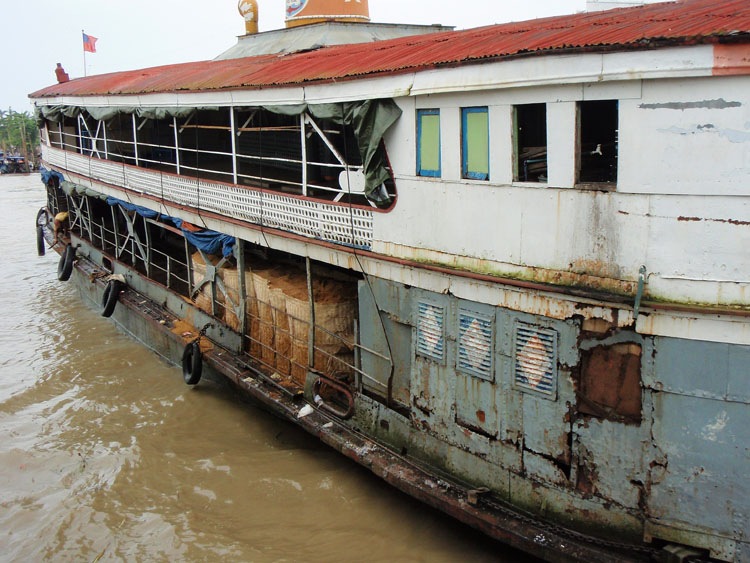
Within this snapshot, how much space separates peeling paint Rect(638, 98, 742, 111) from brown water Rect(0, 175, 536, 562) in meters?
4.04

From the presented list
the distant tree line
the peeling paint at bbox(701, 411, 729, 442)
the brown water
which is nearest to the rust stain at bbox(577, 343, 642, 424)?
the peeling paint at bbox(701, 411, 729, 442)

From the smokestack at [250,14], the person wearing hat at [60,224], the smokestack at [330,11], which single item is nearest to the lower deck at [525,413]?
the smokestack at [330,11]

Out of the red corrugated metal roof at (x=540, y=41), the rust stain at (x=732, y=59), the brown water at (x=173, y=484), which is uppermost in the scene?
the red corrugated metal roof at (x=540, y=41)

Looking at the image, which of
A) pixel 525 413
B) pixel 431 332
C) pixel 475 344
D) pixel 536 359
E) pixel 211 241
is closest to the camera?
pixel 536 359

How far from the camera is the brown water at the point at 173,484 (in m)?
6.98

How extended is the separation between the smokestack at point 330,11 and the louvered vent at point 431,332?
31.2ft

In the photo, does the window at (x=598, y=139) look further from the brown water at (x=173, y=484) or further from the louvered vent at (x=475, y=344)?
the brown water at (x=173, y=484)

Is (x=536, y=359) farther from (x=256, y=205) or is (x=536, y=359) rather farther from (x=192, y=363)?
(x=192, y=363)

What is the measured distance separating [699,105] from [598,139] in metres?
2.27

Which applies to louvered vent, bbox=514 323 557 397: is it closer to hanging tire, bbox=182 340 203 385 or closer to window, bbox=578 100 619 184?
window, bbox=578 100 619 184

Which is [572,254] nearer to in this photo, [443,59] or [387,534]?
[443,59]

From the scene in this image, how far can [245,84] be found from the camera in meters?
8.70

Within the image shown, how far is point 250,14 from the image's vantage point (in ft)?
54.4

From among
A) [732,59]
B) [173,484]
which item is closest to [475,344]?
[732,59]
